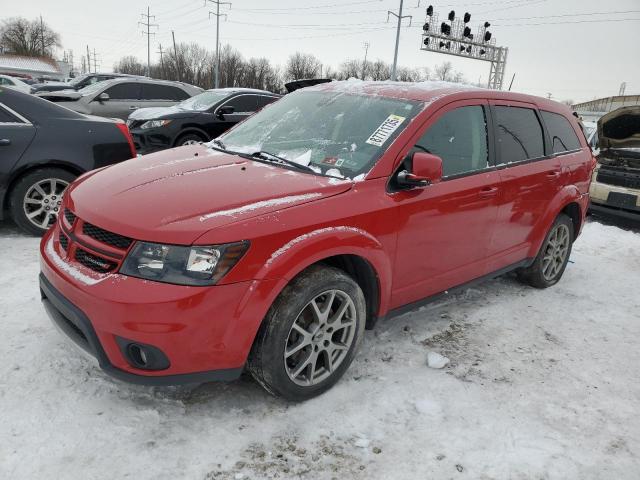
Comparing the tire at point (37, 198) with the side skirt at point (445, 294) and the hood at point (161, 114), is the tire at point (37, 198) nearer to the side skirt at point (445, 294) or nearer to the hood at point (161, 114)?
the side skirt at point (445, 294)

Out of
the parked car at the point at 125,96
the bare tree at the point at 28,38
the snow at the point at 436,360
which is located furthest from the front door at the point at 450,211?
the bare tree at the point at 28,38

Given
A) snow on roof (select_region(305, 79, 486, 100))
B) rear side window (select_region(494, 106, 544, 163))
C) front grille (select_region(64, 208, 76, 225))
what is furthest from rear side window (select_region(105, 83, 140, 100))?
rear side window (select_region(494, 106, 544, 163))

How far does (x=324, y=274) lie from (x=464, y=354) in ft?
4.54

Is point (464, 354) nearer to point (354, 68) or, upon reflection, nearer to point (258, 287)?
point (258, 287)

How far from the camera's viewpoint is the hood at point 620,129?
744cm

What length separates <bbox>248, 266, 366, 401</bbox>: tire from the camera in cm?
247

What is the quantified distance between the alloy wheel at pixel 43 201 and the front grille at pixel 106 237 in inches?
111

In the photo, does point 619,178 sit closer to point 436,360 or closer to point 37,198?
point 436,360

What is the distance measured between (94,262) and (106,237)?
14 cm

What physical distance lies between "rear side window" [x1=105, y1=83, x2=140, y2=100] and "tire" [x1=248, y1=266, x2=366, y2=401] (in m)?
11.1

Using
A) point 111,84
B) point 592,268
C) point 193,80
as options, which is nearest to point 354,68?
point 193,80

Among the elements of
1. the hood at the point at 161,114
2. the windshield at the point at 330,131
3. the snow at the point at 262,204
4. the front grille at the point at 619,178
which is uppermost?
the windshield at the point at 330,131

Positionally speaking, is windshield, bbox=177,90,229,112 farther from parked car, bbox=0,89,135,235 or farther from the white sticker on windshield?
the white sticker on windshield

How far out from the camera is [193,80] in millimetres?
69938
